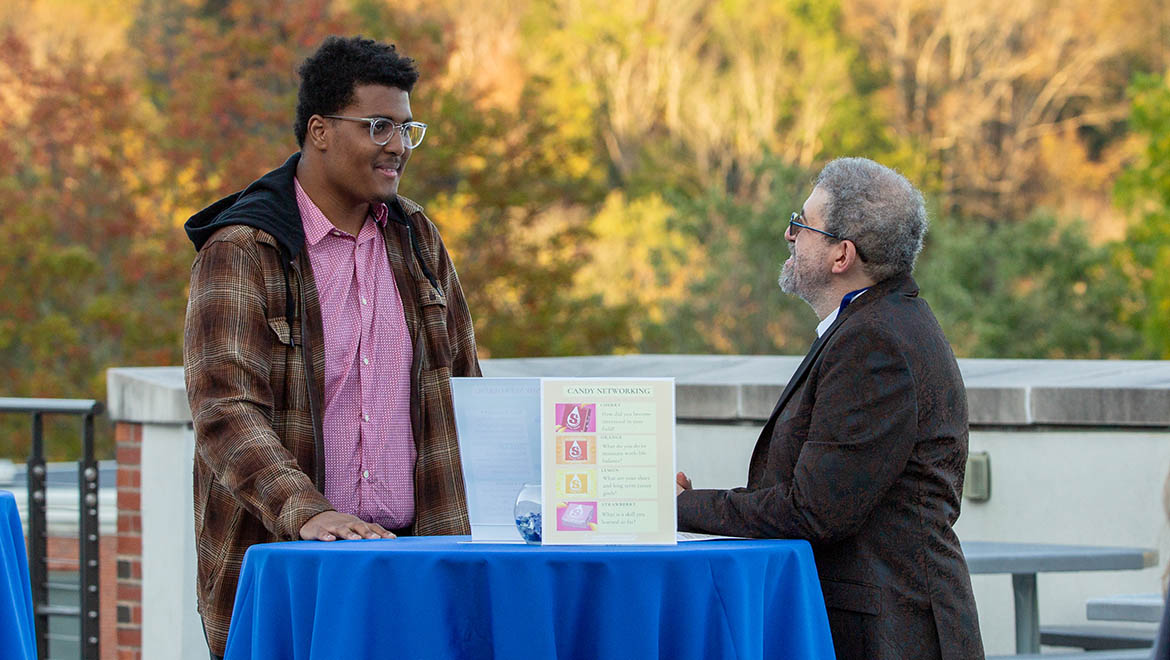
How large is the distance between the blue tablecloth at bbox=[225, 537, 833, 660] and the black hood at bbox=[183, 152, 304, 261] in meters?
0.89

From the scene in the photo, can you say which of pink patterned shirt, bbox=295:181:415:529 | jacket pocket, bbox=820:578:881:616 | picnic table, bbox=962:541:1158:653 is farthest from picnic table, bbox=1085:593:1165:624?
pink patterned shirt, bbox=295:181:415:529

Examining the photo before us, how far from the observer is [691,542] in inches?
123

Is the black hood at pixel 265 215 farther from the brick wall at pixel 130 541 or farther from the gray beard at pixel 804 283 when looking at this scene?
the brick wall at pixel 130 541

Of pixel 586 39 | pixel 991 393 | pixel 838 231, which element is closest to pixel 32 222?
pixel 991 393

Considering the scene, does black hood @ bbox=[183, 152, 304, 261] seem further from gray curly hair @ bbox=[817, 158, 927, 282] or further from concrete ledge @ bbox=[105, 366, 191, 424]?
concrete ledge @ bbox=[105, 366, 191, 424]

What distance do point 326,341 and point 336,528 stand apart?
514 mm

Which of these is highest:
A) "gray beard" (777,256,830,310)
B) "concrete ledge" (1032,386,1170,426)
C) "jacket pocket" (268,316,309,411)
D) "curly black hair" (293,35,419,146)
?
"curly black hair" (293,35,419,146)

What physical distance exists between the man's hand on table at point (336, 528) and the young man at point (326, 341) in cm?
14

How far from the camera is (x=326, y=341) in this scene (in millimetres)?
3588

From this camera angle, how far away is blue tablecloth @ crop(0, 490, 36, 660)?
3.85 meters

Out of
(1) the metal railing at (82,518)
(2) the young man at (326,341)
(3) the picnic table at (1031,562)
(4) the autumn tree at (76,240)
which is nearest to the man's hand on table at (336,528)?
(2) the young man at (326,341)

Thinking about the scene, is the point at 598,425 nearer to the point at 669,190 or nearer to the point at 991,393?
the point at 991,393

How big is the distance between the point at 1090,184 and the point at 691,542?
123 ft

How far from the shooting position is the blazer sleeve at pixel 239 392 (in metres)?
3.34
